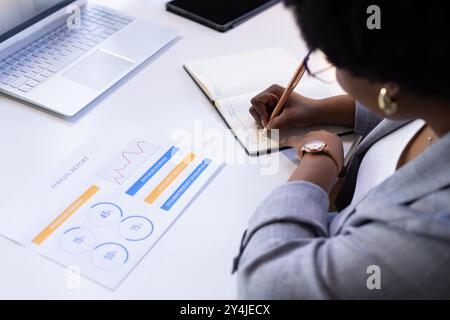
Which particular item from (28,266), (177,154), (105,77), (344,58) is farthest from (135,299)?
(105,77)

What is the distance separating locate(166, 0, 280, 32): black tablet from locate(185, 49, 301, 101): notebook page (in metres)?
0.15

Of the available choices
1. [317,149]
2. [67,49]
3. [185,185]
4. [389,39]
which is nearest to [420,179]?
[389,39]

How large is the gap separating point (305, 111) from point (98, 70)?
17.7 inches

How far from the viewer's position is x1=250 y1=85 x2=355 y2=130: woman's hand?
93 centimetres

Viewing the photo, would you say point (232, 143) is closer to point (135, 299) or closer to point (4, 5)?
point (135, 299)

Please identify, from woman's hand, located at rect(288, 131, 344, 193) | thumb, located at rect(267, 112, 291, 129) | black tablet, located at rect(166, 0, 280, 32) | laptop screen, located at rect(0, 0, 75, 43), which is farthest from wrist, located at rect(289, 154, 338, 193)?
laptop screen, located at rect(0, 0, 75, 43)

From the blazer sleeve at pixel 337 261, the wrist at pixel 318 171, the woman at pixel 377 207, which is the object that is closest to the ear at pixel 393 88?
the woman at pixel 377 207

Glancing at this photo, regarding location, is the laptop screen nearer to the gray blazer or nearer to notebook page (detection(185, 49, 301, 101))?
notebook page (detection(185, 49, 301, 101))

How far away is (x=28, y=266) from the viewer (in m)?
0.68

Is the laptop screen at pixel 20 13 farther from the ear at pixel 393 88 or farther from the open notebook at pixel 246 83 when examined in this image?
the ear at pixel 393 88

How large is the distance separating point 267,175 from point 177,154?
6.3 inches

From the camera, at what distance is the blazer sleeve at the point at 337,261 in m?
0.53

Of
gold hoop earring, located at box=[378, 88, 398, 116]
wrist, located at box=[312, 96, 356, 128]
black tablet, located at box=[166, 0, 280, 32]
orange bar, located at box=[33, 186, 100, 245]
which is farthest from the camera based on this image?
black tablet, located at box=[166, 0, 280, 32]

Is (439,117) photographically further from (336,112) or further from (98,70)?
(98,70)
